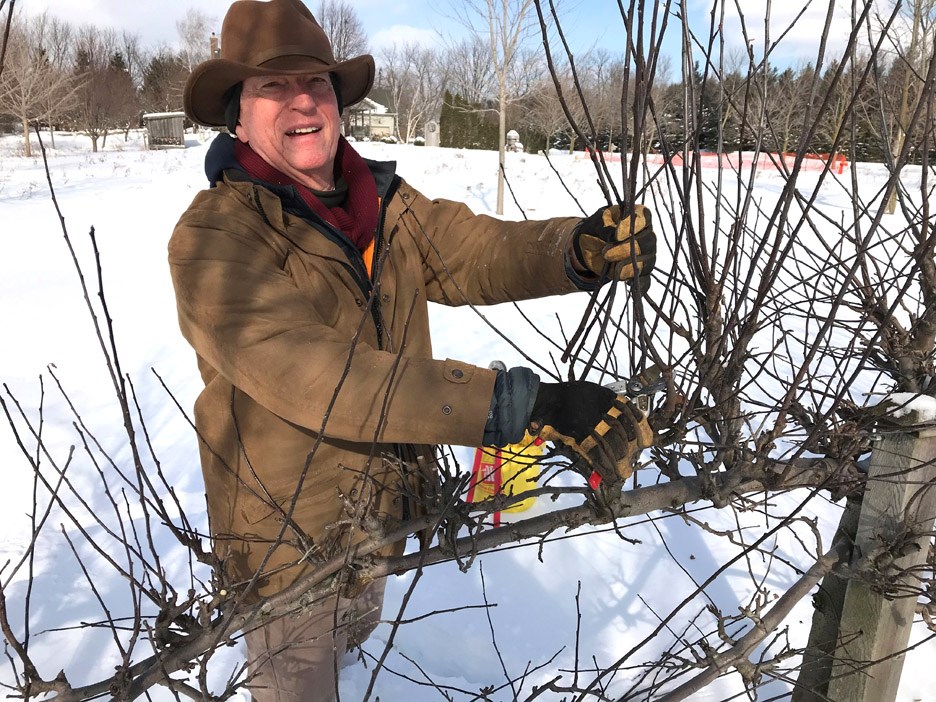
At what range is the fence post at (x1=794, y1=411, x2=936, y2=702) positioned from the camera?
1561 mm

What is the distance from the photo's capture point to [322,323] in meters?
1.34

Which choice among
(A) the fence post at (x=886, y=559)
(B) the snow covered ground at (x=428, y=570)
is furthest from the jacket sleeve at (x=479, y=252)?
(A) the fence post at (x=886, y=559)

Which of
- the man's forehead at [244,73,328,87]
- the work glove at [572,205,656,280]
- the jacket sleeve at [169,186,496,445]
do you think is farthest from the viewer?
the man's forehead at [244,73,328,87]

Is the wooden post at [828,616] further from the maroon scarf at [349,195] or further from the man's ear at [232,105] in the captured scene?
the man's ear at [232,105]

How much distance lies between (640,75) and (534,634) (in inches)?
104

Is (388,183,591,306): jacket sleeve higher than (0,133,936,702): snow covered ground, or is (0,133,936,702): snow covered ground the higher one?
(388,183,591,306): jacket sleeve

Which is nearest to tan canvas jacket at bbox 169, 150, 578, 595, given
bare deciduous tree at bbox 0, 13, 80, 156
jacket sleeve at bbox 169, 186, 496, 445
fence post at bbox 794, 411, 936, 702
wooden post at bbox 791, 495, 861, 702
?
jacket sleeve at bbox 169, 186, 496, 445

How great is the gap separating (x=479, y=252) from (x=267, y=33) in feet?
2.78

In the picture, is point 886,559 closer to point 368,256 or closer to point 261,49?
point 368,256

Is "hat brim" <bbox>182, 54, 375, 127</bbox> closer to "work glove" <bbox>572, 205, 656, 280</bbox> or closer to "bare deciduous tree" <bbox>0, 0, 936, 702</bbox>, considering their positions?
"bare deciduous tree" <bbox>0, 0, 936, 702</bbox>

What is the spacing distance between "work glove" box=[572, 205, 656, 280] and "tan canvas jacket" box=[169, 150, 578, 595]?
10cm

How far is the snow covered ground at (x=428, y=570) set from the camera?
268 centimetres

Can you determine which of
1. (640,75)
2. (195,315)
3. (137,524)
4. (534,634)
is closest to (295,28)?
(195,315)

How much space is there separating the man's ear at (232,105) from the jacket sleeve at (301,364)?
1.85 ft
